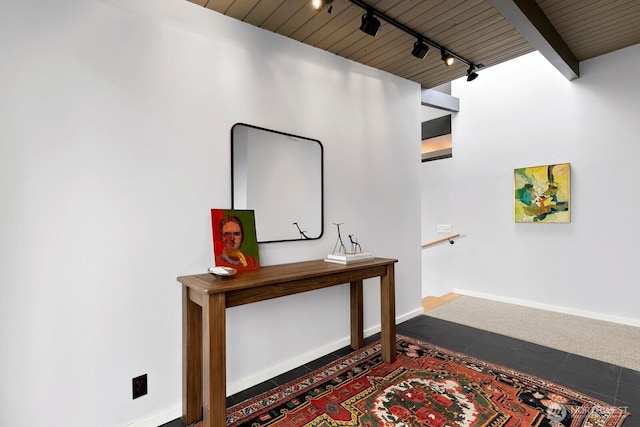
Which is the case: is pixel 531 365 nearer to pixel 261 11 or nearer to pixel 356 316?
pixel 356 316

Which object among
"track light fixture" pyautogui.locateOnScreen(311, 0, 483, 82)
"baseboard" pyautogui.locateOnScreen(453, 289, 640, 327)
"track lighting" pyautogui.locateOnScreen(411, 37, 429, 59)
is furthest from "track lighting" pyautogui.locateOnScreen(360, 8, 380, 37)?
"baseboard" pyautogui.locateOnScreen(453, 289, 640, 327)

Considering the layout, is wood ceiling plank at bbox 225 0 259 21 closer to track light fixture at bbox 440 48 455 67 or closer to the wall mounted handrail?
track light fixture at bbox 440 48 455 67

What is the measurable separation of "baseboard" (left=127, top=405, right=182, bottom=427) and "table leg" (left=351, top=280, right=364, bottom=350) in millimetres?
1467

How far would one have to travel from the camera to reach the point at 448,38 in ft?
8.70

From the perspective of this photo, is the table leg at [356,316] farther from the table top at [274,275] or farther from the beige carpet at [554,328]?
the beige carpet at [554,328]

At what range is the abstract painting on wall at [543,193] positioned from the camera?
144 inches

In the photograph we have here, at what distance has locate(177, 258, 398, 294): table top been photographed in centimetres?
170

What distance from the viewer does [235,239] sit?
2.13m

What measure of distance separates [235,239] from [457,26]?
232 cm

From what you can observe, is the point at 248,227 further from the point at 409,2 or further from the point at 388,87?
the point at 388,87

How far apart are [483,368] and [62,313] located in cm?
272

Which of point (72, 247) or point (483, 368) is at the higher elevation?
point (72, 247)

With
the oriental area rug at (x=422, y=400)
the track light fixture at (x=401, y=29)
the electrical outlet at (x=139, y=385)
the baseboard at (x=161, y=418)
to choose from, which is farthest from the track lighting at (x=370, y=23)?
the baseboard at (x=161, y=418)

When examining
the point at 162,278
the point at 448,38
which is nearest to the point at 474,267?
the point at 448,38
